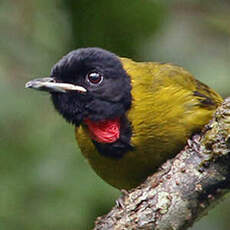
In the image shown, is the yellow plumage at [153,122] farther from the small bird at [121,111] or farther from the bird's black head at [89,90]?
the bird's black head at [89,90]

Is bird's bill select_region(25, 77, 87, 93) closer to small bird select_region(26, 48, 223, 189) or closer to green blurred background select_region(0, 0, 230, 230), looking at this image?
small bird select_region(26, 48, 223, 189)

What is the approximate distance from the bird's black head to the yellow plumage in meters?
0.12

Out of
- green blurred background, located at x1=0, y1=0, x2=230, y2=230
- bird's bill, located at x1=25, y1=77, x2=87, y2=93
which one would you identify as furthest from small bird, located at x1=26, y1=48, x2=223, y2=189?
green blurred background, located at x1=0, y1=0, x2=230, y2=230

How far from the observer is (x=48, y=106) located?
555cm

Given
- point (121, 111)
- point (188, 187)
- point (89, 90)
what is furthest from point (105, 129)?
point (188, 187)

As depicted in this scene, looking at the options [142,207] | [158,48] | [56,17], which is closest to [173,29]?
[158,48]

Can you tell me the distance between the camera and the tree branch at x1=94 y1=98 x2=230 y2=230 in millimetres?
3707

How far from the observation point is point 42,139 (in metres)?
5.00

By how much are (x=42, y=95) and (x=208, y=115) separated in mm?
1574

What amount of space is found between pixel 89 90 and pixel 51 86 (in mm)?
239

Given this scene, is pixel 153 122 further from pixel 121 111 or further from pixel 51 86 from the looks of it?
pixel 51 86

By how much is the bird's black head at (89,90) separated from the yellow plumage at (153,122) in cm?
12

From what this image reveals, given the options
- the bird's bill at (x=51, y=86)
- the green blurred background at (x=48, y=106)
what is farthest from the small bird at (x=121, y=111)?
the green blurred background at (x=48, y=106)

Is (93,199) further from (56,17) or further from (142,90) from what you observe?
(56,17)
